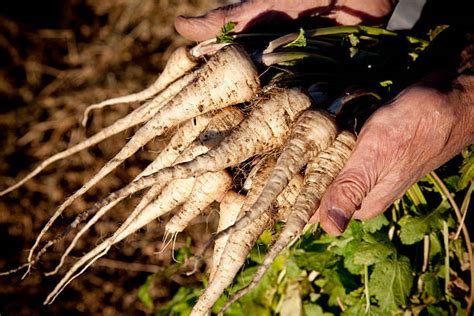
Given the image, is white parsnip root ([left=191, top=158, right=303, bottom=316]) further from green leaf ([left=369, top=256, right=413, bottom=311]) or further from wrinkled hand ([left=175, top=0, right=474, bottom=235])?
green leaf ([left=369, top=256, right=413, bottom=311])

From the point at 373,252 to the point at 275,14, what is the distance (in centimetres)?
119

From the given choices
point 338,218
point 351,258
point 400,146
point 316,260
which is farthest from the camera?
point 316,260

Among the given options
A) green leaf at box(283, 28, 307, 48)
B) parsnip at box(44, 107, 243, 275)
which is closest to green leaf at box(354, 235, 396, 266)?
parsnip at box(44, 107, 243, 275)

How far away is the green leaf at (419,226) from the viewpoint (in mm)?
1900

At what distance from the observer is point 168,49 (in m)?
4.41

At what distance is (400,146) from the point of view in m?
1.56

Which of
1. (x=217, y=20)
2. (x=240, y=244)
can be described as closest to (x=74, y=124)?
(x=217, y=20)

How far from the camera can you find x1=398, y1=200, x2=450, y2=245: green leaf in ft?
6.23

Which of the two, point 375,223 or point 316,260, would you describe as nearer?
point 375,223

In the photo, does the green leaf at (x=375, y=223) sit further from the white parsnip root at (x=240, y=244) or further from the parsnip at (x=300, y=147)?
the parsnip at (x=300, y=147)

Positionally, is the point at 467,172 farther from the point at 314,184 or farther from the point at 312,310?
the point at 312,310

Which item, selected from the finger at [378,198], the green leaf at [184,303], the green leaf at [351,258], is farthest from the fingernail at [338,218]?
the green leaf at [184,303]

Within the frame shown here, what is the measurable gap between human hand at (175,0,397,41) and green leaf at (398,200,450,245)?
3.31 ft

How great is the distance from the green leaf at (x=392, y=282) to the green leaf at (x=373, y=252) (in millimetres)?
42
